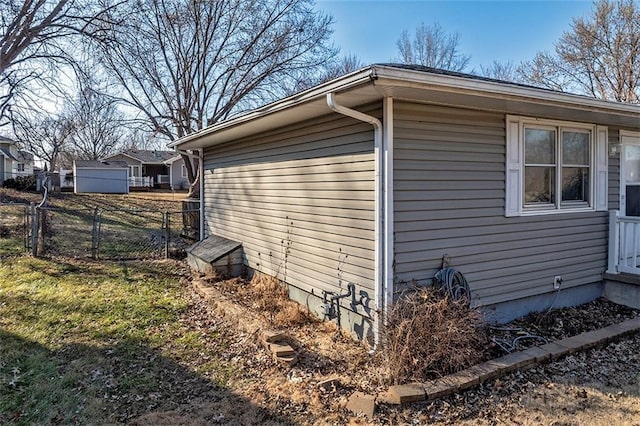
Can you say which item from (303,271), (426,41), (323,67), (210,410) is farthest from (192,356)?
(426,41)

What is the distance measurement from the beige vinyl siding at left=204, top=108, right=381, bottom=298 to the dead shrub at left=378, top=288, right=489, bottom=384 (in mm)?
646

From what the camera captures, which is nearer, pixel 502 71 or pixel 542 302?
pixel 542 302

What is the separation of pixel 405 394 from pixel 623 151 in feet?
17.6

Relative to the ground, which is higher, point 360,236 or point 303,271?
point 360,236

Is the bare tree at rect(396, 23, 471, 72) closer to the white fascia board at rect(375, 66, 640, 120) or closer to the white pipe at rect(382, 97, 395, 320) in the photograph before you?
the white fascia board at rect(375, 66, 640, 120)

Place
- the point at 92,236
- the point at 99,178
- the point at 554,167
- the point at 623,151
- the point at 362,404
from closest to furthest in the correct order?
the point at 362,404 → the point at 554,167 → the point at 623,151 → the point at 92,236 → the point at 99,178

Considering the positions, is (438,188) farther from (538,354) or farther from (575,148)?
(575,148)

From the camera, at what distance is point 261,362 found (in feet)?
13.5

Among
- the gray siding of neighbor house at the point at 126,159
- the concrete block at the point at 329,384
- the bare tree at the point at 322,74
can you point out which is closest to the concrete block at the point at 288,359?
the concrete block at the point at 329,384

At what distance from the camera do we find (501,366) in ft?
12.2

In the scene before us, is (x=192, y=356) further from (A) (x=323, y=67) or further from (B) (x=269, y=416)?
(A) (x=323, y=67)

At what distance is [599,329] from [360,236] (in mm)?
2990

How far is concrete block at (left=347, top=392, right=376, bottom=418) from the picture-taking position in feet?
10.4

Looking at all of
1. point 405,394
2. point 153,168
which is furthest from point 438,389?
point 153,168
